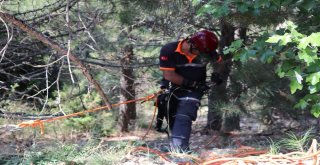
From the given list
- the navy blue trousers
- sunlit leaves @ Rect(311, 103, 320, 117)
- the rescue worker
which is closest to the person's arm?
the rescue worker

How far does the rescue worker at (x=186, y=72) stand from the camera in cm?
592

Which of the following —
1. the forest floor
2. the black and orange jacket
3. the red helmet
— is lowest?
the forest floor

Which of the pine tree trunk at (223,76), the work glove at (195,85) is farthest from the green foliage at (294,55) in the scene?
the pine tree trunk at (223,76)

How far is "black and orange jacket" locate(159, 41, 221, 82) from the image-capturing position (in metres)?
6.05

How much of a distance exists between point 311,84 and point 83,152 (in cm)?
→ 240

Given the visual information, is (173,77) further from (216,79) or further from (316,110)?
(316,110)

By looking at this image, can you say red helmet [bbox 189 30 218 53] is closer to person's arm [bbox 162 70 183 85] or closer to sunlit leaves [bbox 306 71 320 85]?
person's arm [bbox 162 70 183 85]

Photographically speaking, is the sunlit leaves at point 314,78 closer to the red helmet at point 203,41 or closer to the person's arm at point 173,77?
the red helmet at point 203,41

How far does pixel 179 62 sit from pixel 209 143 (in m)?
1.19

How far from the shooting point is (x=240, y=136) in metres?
7.78

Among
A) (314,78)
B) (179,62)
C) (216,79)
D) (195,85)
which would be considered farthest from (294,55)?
(216,79)

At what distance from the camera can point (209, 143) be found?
6.29 m

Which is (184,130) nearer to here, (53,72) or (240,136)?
(240,136)

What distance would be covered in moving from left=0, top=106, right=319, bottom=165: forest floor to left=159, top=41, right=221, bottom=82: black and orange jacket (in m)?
1.00
